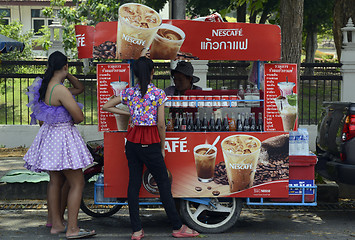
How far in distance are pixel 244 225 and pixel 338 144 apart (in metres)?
1.48

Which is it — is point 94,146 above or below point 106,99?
below

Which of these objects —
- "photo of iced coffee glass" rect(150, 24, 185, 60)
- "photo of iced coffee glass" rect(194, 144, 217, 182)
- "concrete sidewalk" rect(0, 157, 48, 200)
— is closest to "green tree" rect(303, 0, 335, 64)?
"concrete sidewalk" rect(0, 157, 48, 200)

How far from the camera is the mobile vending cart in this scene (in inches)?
249

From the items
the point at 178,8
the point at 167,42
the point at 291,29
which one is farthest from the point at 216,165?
the point at 178,8

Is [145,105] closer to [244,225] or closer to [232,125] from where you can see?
[232,125]

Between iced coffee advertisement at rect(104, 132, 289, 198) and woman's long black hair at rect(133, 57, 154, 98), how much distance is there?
0.64 metres

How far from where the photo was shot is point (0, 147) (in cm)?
1256

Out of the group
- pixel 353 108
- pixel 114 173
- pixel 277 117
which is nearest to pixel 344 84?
pixel 353 108

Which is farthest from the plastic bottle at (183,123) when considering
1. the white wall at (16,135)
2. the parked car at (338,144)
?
the white wall at (16,135)

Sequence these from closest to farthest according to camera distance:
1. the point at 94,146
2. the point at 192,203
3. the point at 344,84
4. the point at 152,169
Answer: the point at 152,169
the point at 192,203
the point at 94,146
the point at 344,84

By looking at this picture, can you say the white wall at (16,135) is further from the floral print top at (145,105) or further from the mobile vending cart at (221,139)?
the floral print top at (145,105)

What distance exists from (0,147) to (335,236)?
8.16 metres

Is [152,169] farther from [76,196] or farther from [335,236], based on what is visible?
[335,236]

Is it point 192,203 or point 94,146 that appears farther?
point 94,146
